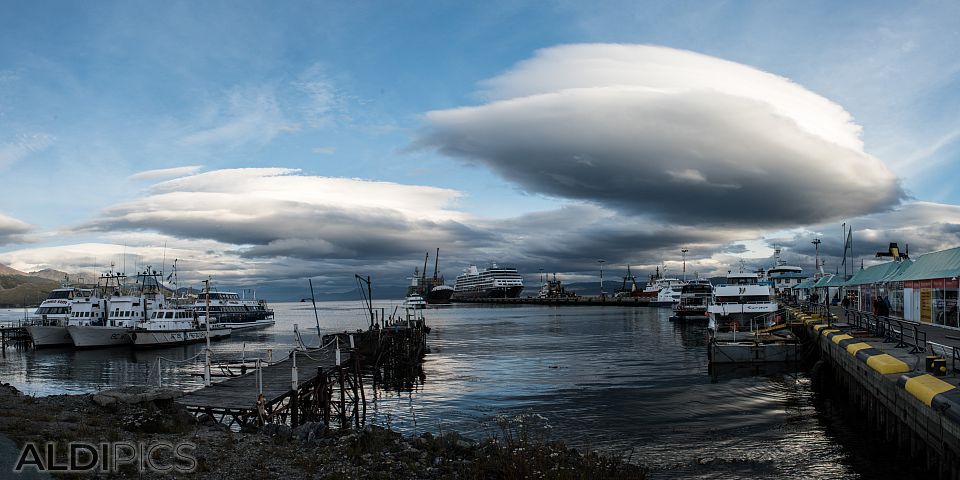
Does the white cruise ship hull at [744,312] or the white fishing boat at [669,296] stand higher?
the white cruise ship hull at [744,312]

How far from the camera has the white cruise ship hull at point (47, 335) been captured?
63.8 m

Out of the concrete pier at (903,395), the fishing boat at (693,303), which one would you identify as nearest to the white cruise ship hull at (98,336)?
the concrete pier at (903,395)

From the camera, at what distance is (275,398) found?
69.3ft

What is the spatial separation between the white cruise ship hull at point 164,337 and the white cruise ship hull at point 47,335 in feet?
26.4

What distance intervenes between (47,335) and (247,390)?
5634 cm

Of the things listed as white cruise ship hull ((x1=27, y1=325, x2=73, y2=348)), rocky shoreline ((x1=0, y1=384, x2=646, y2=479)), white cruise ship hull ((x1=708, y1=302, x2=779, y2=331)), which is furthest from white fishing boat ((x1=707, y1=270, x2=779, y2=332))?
white cruise ship hull ((x1=27, y1=325, x2=73, y2=348))

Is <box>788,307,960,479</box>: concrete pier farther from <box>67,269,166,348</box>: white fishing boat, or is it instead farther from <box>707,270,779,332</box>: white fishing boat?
<box>67,269,166,348</box>: white fishing boat

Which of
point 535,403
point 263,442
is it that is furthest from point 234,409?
point 535,403

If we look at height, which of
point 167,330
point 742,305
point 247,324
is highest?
point 742,305

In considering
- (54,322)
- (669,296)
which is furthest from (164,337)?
(669,296)

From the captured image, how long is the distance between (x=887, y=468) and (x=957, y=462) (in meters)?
4.96

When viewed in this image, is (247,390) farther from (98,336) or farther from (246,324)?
(246,324)

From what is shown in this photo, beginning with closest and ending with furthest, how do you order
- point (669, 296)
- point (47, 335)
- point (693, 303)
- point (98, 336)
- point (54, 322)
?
1. point (98, 336)
2. point (47, 335)
3. point (54, 322)
4. point (693, 303)
5. point (669, 296)

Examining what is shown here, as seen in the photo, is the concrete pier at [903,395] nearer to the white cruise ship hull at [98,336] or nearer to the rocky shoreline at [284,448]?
the rocky shoreline at [284,448]
